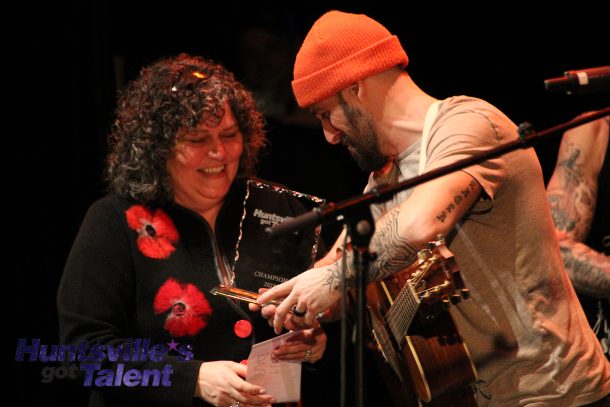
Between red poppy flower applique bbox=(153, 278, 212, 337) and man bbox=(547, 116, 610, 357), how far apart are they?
1.50 m

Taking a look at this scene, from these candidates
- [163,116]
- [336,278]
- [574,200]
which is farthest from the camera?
[574,200]

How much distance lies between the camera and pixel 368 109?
2746 mm

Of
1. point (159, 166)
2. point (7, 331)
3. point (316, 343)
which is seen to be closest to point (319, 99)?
point (159, 166)

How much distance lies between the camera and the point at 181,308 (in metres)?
2.80

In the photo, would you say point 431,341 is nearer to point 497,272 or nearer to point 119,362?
point 497,272

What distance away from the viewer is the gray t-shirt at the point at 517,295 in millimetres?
2332

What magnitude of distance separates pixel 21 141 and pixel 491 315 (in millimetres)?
2345

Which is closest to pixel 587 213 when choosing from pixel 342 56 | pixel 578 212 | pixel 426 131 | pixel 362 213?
pixel 578 212

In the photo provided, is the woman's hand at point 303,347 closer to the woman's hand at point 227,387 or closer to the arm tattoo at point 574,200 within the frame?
the woman's hand at point 227,387

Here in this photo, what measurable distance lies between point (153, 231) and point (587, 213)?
5.83 feet

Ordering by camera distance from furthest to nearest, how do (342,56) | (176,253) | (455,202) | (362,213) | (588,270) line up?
(588,270) < (176,253) < (342,56) < (455,202) < (362,213)

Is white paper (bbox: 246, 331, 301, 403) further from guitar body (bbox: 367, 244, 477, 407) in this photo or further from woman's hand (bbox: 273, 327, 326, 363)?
guitar body (bbox: 367, 244, 477, 407)

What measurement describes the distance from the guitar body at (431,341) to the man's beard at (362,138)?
1.42ft

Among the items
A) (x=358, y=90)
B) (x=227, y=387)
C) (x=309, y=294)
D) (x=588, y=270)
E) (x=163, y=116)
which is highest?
(x=163, y=116)
